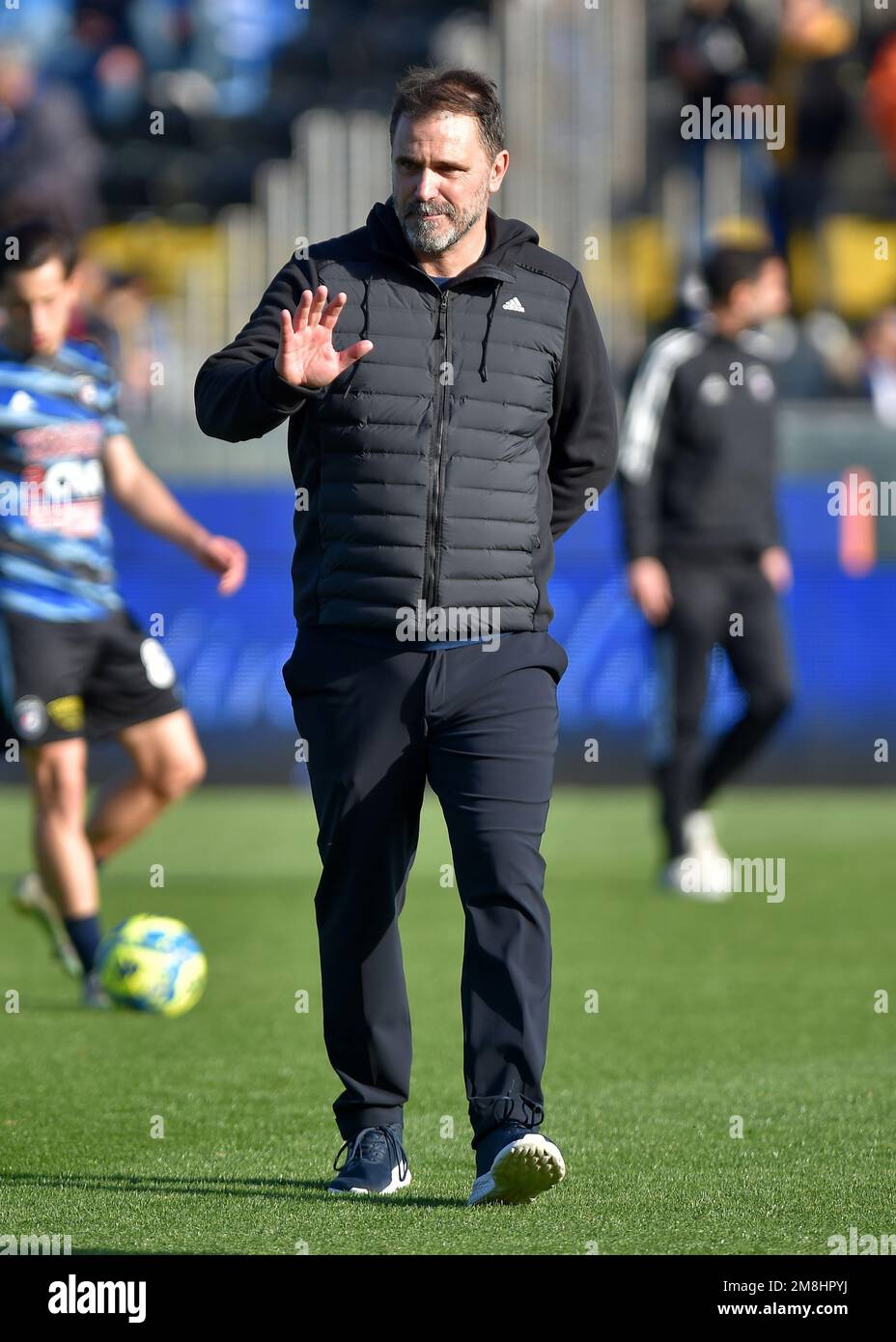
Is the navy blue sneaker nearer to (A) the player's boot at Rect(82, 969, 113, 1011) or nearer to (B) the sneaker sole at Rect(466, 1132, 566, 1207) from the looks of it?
(B) the sneaker sole at Rect(466, 1132, 566, 1207)

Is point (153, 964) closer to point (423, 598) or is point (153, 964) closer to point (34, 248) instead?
point (34, 248)

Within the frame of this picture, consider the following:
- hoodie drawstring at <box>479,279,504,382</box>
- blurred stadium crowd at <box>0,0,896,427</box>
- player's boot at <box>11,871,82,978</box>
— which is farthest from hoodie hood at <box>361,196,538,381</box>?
blurred stadium crowd at <box>0,0,896,427</box>

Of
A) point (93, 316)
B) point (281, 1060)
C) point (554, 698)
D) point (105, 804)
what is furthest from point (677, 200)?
point (554, 698)

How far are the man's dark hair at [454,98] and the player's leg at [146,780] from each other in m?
3.17

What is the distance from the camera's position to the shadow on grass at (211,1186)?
4.49 m

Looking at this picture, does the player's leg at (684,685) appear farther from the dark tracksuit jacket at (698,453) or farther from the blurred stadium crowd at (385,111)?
the blurred stadium crowd at (385,111)

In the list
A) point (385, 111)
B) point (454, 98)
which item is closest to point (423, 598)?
point (454, 98)

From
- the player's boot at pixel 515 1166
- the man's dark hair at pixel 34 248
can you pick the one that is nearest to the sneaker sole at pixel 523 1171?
the player's boot at pixel 515 1166

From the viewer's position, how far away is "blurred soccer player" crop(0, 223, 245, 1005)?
710 centimetres

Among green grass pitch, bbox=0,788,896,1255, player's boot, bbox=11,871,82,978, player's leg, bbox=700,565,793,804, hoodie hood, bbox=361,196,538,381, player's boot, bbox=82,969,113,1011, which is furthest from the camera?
player's leg, bbox=700,565,793,804

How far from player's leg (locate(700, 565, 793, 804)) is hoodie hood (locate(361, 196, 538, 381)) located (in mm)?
5210

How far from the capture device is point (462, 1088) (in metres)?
5.90

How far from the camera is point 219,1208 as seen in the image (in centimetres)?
440
